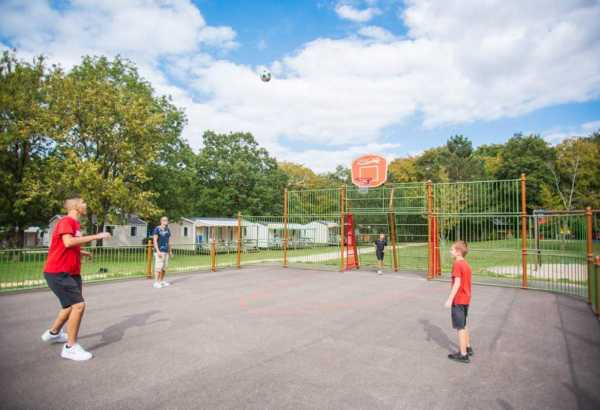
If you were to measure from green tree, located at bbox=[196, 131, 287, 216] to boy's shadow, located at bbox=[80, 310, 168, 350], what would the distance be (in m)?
38.8

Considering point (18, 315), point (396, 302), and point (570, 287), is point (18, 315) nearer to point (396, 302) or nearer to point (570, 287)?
point (396, 302)

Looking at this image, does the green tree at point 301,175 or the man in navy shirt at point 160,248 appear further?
the green tree at point 301,175

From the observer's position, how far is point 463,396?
394 centimetres

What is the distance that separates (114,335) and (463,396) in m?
5.19

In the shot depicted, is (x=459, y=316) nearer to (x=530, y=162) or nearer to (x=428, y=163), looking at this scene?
(x=530, y=162)

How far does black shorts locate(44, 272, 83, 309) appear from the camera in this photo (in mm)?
4871

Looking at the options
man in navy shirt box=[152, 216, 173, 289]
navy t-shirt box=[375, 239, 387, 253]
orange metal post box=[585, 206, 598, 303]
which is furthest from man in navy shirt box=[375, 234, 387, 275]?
man in navy shirt box=[152, 216, 173, 289]

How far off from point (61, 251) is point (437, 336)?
570 cm

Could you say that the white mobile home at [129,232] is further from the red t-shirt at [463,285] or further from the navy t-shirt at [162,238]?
the red t-shirt at [463,285]

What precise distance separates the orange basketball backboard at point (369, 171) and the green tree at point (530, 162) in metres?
36.2

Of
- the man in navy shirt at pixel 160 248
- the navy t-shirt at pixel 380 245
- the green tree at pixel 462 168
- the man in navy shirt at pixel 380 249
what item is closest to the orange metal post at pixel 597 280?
the man in navy shirt at pixel 380 249

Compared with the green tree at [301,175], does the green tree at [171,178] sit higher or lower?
lower

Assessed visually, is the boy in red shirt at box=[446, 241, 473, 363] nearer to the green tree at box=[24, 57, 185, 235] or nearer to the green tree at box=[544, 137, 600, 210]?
the green tree at box=[24, 57, 185, 235]

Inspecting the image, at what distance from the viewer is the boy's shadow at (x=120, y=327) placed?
5807mm
